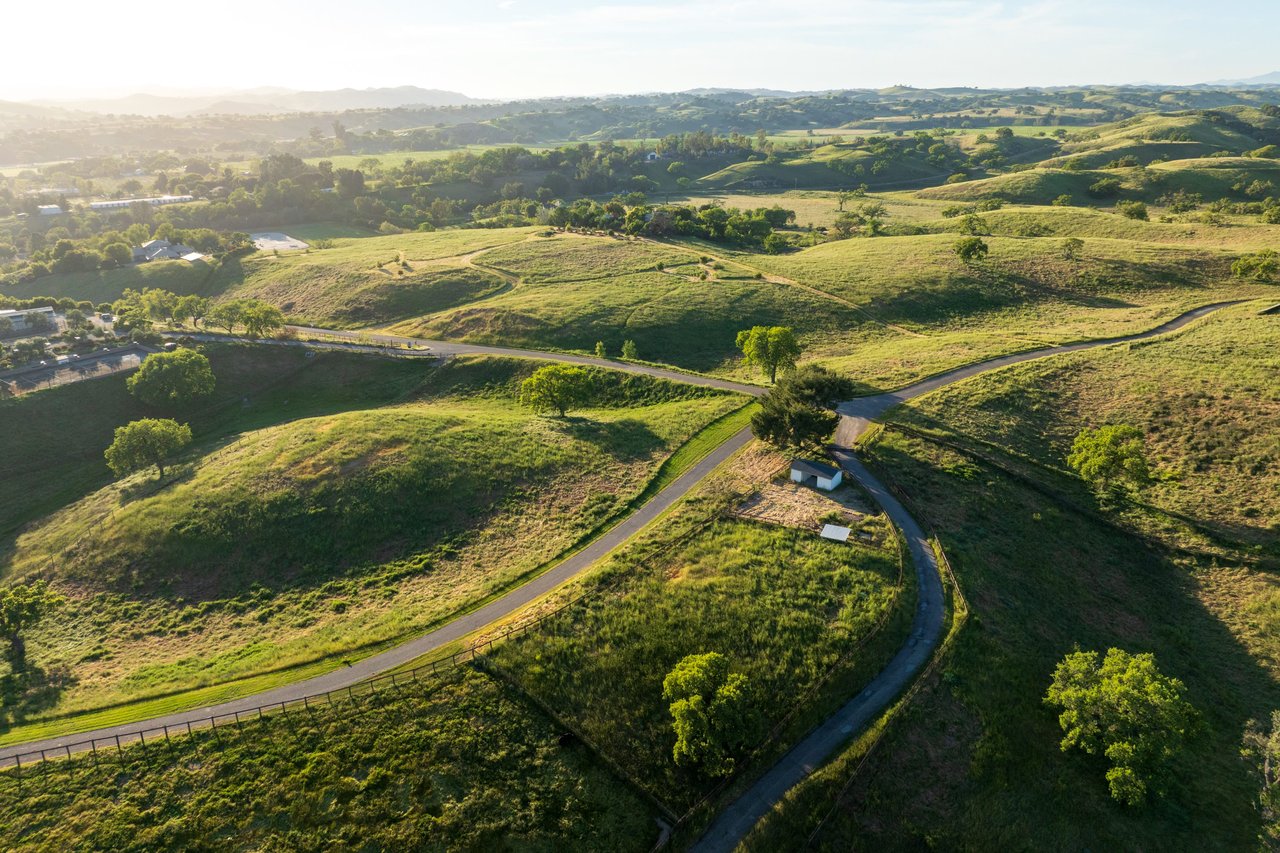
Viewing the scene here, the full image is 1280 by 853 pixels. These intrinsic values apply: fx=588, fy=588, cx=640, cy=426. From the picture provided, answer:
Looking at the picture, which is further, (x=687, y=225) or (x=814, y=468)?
(x=687, y=225)

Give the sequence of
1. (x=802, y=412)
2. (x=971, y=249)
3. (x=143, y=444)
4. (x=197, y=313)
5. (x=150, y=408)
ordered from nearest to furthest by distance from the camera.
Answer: (x=802, y=412)
(x=143, y=444)
(x=150, y=408)
(x=197, y=313)
(x=971, y=249)

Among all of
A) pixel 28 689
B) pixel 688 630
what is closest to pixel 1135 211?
pixel 688 630

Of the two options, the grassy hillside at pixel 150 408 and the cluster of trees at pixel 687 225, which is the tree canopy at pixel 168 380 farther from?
the cluster of trees at pixel 687 225

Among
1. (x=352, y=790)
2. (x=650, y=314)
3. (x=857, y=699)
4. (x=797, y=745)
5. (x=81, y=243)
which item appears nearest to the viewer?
(x=352, y=790)

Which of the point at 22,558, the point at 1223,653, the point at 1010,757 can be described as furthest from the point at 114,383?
the point at 1223,653

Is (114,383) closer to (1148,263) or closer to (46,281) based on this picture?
(46,281)

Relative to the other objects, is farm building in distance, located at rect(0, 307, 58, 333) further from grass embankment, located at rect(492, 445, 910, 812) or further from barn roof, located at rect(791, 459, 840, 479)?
barn roof, located at rect(791, 459, 840, 479)

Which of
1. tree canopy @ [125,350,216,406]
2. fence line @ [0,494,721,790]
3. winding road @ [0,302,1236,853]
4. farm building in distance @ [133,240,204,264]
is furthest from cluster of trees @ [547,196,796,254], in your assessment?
fence line @ [0,494,721,790]

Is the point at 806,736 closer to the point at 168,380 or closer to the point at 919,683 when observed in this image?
the point at 919,683
